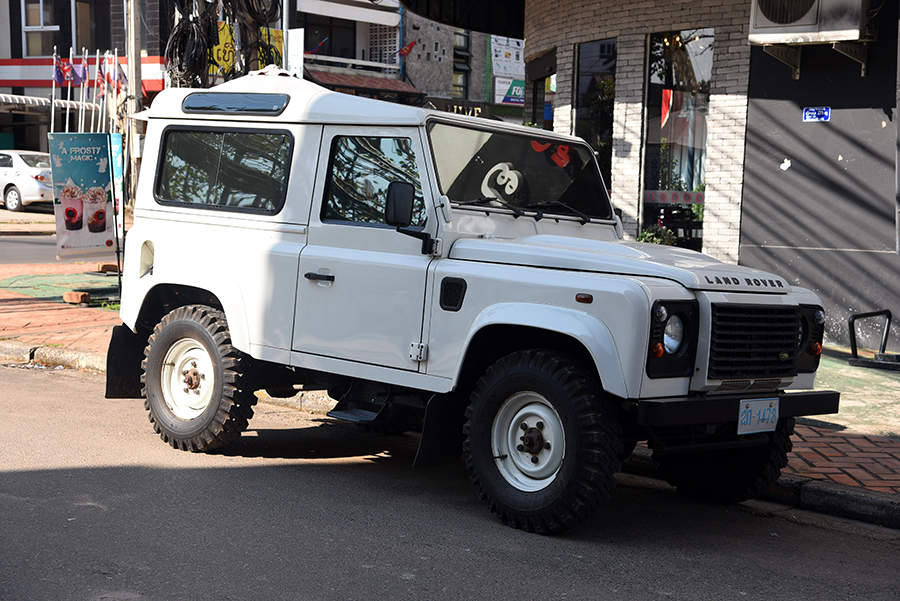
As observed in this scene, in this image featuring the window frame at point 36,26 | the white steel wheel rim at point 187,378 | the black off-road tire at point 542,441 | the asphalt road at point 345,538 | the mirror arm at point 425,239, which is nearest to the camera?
the asphalt road at point 345,538

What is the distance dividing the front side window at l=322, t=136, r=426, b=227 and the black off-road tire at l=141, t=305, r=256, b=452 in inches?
42.8

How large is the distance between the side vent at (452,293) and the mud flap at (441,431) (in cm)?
50

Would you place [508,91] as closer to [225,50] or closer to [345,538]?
[225,50]

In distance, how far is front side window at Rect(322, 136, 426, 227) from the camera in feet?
17.6

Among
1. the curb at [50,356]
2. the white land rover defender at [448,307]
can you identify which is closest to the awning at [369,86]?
the curb at [50,356]

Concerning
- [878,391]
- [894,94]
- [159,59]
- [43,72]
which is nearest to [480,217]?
[878,391]

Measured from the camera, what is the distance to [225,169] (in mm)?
6180

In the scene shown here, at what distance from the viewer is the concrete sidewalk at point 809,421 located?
18.1 feet

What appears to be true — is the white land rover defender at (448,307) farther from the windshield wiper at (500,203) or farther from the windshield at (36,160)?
the windshield at (36,160)

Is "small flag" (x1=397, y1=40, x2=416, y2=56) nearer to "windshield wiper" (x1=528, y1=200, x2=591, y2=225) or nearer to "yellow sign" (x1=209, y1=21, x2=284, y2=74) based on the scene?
"yellow sign" (x1=209, y1=21, x2=284, y2=74)

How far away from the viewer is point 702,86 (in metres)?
A: 12.0

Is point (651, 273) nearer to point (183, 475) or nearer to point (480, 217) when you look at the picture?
point (480, 217)

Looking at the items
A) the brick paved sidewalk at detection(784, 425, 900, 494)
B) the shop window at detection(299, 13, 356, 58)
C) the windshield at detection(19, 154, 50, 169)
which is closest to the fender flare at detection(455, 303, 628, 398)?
the brick paved sidewalk at detection(784, 425, 900, 494)

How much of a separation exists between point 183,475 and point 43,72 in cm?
3381
